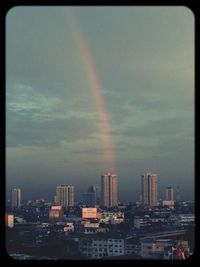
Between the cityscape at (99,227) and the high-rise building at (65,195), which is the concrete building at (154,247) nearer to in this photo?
the cityscape at (99,227)

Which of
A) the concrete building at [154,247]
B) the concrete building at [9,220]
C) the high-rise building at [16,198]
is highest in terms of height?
the high-rise building at [16,198]

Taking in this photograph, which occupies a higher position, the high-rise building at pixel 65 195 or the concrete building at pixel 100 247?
the high-rise building at pixel 65 195

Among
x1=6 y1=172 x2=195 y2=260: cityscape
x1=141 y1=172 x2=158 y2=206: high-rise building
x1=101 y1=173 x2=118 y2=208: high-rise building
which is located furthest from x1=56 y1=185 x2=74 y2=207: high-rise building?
x1=141 y1=172 x2=158 y2=206: high-rise building

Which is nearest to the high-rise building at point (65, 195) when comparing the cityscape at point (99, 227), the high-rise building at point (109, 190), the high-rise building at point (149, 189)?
the cityscape at point (99, 227)
